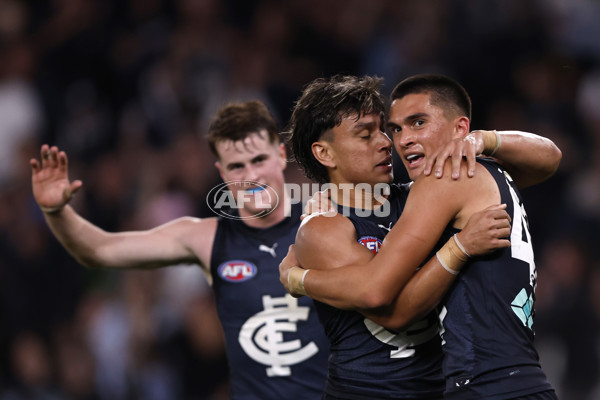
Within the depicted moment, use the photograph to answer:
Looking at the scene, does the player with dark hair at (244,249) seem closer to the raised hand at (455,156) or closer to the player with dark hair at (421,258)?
the player with dark hair at (421,258)

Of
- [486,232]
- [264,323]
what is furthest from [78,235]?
[486,232]

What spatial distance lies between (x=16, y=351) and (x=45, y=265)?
33.2 inches

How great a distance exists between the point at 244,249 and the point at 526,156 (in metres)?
1.72

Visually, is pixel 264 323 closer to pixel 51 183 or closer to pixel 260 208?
pixel 260 208

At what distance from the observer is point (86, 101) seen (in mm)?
8820

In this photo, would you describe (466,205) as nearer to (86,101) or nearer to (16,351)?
(16,351)

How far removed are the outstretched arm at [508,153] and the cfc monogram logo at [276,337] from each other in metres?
1.40

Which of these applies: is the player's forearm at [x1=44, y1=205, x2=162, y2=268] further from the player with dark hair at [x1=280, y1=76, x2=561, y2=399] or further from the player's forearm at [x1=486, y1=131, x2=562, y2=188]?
the player's forearm at [x1=486, y1=131, x2=562, y2=188]

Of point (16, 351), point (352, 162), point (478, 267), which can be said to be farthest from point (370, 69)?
point (478, 267)

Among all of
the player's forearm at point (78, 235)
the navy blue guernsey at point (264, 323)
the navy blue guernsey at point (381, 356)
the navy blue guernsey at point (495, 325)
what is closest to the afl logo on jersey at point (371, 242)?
the navy blue guernsey at point (381, 356)

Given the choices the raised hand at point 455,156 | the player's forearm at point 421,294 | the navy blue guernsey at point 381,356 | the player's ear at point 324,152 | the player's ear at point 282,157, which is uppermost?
the player's ear at point 282,157

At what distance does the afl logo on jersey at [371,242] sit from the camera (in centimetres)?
333

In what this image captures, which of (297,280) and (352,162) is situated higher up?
(352,162)

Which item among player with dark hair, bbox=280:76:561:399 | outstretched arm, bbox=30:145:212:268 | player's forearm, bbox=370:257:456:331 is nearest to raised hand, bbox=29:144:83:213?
outstretched arm, bbox=30:145:212:268
